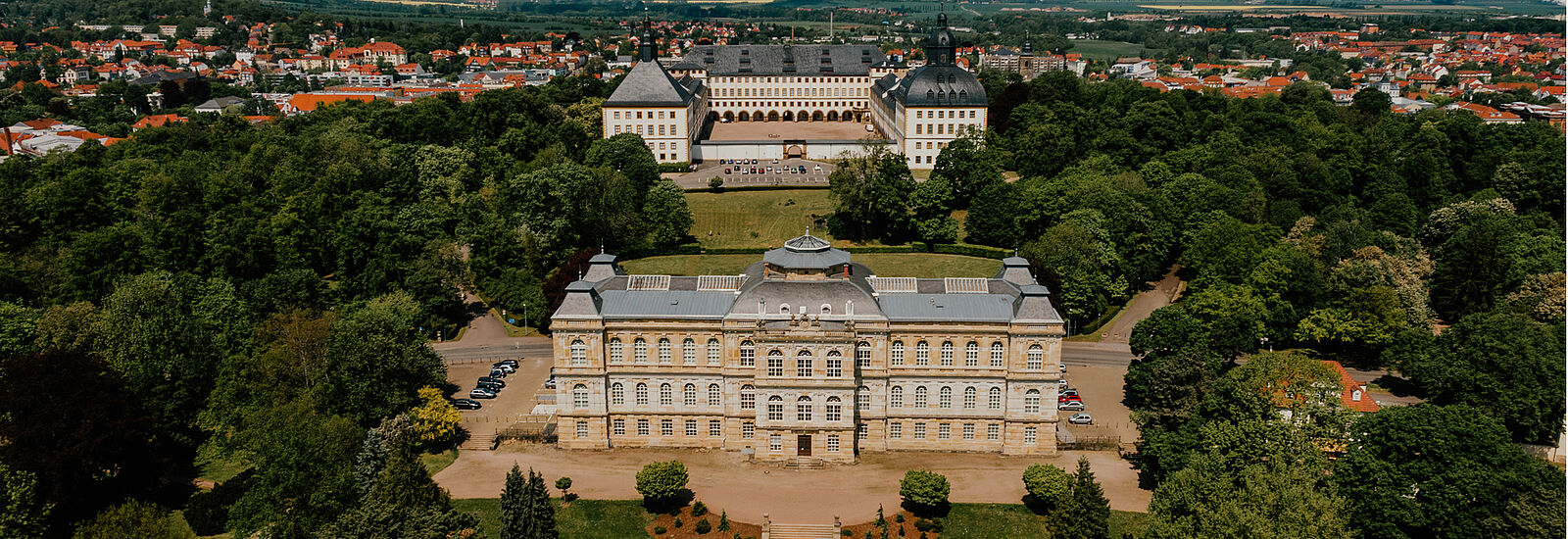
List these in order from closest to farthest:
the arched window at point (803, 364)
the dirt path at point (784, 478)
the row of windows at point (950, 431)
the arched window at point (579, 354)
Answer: the dirt path at point (784, 478)
the arched window at point (803, 364)
the arched window at point (579, 354)
the row of windows at point (950, 431)

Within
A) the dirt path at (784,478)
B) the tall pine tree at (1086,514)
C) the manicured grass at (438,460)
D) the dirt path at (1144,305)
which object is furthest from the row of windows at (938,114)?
the tall pine tree at (1086,514)

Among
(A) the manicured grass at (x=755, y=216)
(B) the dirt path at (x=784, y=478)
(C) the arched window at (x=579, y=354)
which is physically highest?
(A) the manicured grass at (x=755, y=216)

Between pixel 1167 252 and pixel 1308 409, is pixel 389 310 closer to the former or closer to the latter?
pixel 1308 409

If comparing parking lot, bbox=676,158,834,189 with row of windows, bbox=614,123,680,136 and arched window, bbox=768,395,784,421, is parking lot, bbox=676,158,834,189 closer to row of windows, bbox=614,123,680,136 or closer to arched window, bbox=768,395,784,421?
row of windows, bbox=614,123,680,136

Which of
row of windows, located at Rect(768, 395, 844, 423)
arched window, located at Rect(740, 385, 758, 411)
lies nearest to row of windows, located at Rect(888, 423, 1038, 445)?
row of windows, located at Rect(768, 395, 844, 423)

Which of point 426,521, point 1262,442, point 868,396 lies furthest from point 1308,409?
point 426,521

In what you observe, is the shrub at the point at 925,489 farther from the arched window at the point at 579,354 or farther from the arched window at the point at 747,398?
the arched window at the point at 579,354
